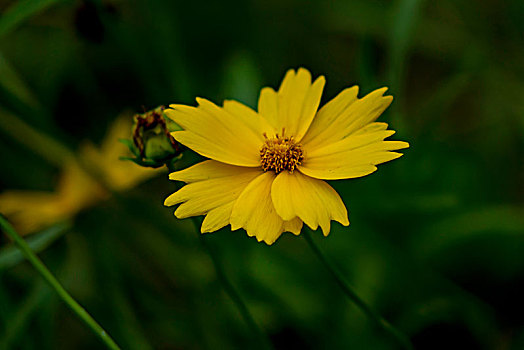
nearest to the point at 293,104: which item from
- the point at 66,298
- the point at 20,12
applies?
the point at 66,298

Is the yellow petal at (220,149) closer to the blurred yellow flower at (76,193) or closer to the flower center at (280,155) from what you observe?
the flower center at (280,155)

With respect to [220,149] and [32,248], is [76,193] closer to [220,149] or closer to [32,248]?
[32,248]

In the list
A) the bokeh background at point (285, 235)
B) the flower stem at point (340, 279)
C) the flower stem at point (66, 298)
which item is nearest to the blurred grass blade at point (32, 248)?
the bokeh background at point (285, 235)

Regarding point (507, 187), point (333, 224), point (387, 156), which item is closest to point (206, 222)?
point (387, 156)

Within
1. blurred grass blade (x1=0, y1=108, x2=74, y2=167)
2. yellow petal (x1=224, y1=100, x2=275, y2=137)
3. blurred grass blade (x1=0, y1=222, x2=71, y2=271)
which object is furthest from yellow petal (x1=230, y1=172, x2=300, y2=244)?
blurred grass blade (x1=0, y1=108, x2=74, y2=167)

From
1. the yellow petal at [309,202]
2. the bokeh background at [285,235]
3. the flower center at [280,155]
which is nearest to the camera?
the yellow petal at [309,202]

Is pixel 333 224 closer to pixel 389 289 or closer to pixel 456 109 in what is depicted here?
pixel 389 289
